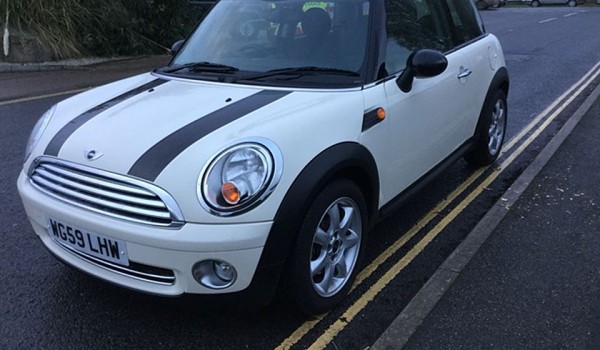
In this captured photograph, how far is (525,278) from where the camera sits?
134 inches

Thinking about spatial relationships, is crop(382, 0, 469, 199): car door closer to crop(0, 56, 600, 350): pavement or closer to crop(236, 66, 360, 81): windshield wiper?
crop(236, 66, 360, 81): windshield wiper

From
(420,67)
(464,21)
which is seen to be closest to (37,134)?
(420,67)

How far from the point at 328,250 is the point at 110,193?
3.66 ft

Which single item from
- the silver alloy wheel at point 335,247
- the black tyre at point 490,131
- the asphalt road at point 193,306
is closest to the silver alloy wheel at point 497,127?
the black tyre at point 490,131

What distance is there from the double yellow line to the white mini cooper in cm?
13

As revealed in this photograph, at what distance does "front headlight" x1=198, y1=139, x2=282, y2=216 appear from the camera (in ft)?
8.07

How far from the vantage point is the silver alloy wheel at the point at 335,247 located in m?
2.90

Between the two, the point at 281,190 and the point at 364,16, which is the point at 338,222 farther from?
the point at 364,16

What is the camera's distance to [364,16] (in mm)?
3471

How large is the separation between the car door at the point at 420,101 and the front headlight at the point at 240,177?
0.98m

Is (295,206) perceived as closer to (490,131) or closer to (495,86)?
(495,86)

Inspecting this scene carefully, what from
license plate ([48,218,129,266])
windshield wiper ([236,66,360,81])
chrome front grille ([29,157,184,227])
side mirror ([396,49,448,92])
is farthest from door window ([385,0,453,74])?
license plate ([48,218,129,266])

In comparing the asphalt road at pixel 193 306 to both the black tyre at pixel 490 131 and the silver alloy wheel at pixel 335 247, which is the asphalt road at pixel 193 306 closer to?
the silver alloy wheel at pixel 335 247

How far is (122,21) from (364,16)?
410 inches
